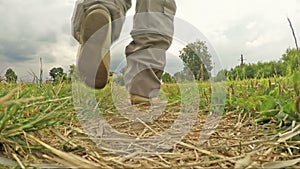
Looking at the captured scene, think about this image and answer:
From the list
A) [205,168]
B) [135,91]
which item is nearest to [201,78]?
[135,91]

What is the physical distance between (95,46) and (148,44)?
1.19 ft

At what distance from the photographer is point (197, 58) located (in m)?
2.00

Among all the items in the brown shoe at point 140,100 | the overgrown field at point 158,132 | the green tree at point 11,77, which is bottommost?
the overgrown field at point 158,132

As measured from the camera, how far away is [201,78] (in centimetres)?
211

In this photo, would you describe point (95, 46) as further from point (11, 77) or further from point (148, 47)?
point (11, 77)

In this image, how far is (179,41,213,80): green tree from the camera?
70.9 inches

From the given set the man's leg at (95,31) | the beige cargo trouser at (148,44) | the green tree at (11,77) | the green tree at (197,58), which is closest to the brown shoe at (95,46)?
the man's leg at (95,31)

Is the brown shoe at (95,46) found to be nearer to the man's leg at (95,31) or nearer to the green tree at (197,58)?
the man's leg at (95,31)

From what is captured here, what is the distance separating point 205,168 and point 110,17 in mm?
987

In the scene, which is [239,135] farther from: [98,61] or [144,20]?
[144,20]

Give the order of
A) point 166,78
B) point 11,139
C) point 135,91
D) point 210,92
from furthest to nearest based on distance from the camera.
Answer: point 166,78, point 210,92, point 135,91, point 11,139

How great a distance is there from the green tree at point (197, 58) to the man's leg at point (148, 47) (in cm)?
12

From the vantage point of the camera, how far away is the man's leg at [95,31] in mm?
1522

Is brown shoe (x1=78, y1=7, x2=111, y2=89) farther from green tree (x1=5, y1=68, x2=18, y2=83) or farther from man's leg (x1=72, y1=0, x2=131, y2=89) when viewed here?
green tree (x1=5, y1=68, x2=18, y2=83)
